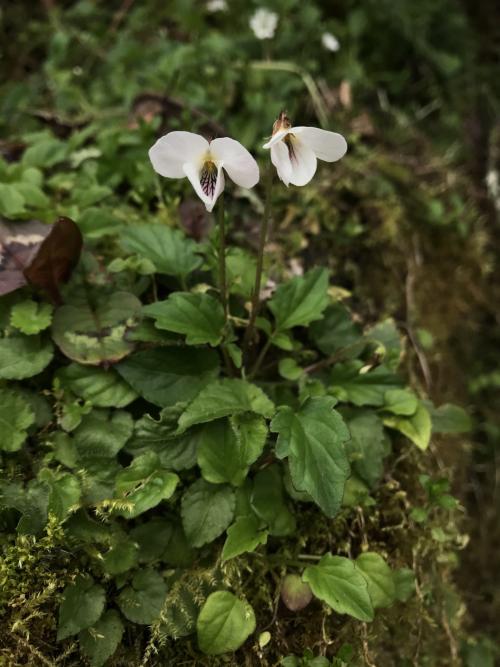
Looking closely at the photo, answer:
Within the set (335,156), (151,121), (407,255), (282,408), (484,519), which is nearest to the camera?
(335,156)

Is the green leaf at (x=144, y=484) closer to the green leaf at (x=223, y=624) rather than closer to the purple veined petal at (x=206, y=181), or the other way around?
the green leaf at (x=223, y=624)

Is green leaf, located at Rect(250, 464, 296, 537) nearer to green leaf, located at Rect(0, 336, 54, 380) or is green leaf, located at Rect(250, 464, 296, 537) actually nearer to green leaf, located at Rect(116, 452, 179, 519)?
green leaf, located at Rect(116, 452, 179, 519)

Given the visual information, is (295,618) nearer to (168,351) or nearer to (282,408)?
(282,408)

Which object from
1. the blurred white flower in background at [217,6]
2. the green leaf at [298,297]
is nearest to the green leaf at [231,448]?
the green leaf at [298,297]

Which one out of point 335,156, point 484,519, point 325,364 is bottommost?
point 484,519

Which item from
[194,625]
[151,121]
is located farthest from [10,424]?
[151,121]

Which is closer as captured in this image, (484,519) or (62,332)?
(62,332)
